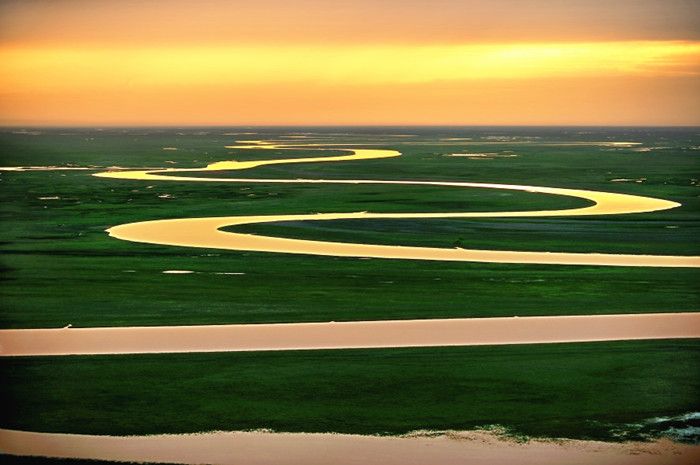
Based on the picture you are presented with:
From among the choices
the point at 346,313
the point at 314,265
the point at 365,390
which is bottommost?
the point at 314,265

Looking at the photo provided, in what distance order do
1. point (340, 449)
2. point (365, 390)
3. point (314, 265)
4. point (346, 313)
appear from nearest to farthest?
1. point (340, 449)
2. point (365, 390)
3. point (346, 313)
4. point (314, 265)

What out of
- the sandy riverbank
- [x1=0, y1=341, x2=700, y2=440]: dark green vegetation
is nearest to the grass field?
[x1=0, y1=341, x2=700, y2=440]: dark green vegetation

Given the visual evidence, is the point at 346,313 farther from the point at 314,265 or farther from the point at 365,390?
the point at 314,265

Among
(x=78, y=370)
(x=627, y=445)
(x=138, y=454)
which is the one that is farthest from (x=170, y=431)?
(x=627, y=445)

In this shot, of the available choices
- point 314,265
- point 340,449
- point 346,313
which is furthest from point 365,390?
point 314,265

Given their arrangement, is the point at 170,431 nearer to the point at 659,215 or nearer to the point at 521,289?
the point at 521,289
